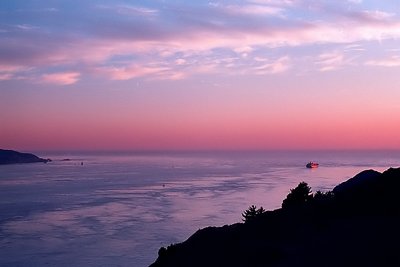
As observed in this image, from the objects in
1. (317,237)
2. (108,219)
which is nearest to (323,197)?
(317,237)

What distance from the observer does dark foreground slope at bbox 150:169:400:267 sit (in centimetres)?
2023

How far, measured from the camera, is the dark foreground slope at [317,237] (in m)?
20.2

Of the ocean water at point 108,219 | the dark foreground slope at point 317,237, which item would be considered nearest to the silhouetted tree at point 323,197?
the dark foreground slope at point 317,237

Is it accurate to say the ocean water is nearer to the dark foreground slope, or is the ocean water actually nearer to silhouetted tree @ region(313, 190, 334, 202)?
silhouetted tree @ region(313, 190, 334, 202)

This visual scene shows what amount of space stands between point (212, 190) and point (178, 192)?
7.47 metres

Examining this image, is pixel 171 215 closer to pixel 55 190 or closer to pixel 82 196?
pixel 82 196

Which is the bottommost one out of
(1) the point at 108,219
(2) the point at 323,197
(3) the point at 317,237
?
(1) the point at 108,219

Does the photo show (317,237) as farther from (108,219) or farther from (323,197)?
(108,219)

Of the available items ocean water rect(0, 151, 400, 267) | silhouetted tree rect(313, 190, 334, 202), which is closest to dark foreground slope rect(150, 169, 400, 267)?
silhouetted tree rect(313, 190, 334, 202)

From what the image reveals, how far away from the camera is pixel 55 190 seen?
10606 cm

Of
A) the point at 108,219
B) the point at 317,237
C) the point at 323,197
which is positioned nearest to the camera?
the point at 317,237

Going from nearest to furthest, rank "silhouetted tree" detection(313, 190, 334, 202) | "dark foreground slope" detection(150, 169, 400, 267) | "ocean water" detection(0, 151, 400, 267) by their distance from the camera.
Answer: "dark foreground slope" detection(150, 169, 400, 267) < "silhouetted tree" detection(313, 190, 334, 202) < "ocean water" detection(0, 151, 400, 267)

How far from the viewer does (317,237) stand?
23.2m

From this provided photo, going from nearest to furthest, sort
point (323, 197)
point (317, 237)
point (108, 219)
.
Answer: point (317, 237)
point (323, 197)
point (108, 219)
